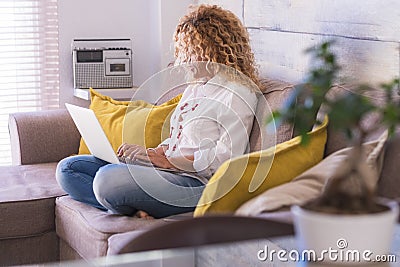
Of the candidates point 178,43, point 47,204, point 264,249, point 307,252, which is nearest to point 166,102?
point 178,43

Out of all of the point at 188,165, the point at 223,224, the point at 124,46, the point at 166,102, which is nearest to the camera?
the point at 223,224

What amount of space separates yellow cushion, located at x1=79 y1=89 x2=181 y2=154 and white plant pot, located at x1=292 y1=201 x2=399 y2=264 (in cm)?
229

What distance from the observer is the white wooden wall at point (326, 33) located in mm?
2596

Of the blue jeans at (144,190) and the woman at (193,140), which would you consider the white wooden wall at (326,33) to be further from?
the blue jeans at (144,190)

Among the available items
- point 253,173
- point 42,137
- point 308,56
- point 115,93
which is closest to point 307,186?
point 253,173

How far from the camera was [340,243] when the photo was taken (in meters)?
1.06

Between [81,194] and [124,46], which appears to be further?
[124,46]

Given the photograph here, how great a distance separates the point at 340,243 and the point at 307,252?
0.05 metres

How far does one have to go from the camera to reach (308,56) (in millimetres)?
3062

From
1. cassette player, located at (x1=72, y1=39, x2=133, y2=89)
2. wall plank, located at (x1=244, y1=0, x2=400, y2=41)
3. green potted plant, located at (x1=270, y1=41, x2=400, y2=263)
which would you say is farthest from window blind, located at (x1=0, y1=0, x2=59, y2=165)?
green potted plant, located at (x1=270, y1=41, x2=400, y2=263)

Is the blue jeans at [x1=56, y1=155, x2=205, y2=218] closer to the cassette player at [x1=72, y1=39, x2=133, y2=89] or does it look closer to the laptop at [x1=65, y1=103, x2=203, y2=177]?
the laptop at [x1=65, y1=103, x2=203, y2=177]

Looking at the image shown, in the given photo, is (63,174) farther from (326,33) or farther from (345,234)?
(345,234)

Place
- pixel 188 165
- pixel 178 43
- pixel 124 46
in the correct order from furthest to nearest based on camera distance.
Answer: pixel 124 46
pixel 178 43
pixel 188 165

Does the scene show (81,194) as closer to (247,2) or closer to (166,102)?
(166,102)
